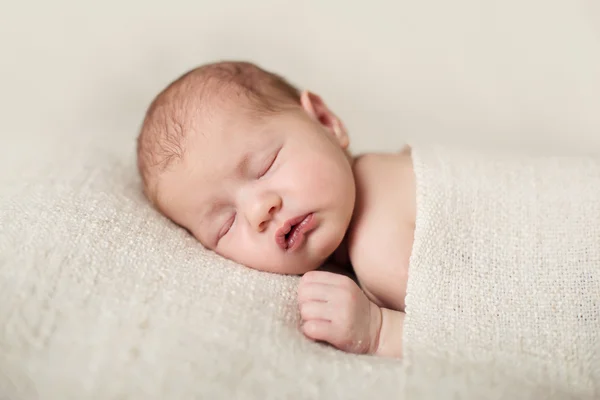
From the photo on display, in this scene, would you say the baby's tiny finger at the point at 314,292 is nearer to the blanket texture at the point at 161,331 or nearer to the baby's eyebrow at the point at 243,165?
the blanket texture at the point at 161,331

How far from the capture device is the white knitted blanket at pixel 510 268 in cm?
79

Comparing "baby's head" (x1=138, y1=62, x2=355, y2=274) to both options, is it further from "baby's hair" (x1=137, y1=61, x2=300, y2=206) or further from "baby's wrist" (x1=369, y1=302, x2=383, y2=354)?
"baby's wrist" (x1=369, y1=302, x2=383, y2=354)

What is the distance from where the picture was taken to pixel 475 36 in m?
1.50

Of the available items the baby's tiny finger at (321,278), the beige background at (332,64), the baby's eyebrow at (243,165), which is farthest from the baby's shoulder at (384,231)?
the beige background at (332,64)

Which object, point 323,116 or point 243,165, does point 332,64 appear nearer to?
point 323,116

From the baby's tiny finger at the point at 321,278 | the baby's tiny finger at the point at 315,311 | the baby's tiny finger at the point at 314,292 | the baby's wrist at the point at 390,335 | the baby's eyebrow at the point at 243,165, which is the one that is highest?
the baby's eyebrow at the point at 243,165

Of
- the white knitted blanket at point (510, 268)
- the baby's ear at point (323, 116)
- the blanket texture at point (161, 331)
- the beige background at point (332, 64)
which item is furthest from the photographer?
the beige background at point (332, 64)

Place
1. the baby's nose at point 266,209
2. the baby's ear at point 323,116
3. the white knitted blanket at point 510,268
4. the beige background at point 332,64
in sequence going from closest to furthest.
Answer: the white knitted blanket at point 510,268, the baby's nose at point 266,209, the baby's ear at point 323,116, the beige background at point 332,64

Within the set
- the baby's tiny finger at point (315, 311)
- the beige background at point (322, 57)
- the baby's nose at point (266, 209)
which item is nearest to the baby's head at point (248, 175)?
the baby's nose at point (266, 209)

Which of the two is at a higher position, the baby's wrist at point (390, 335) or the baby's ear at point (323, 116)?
the baby's ear at point (323, 116)

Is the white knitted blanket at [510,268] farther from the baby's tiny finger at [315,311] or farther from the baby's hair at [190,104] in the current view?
the baby's hair at [190,104]

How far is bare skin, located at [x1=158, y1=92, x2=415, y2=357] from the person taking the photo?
3.02 feet

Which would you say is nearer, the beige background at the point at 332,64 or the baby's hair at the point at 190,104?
the baby's hair at the point at 190,104

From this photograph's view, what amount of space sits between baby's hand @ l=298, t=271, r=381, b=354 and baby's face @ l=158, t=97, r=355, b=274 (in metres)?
0.08
